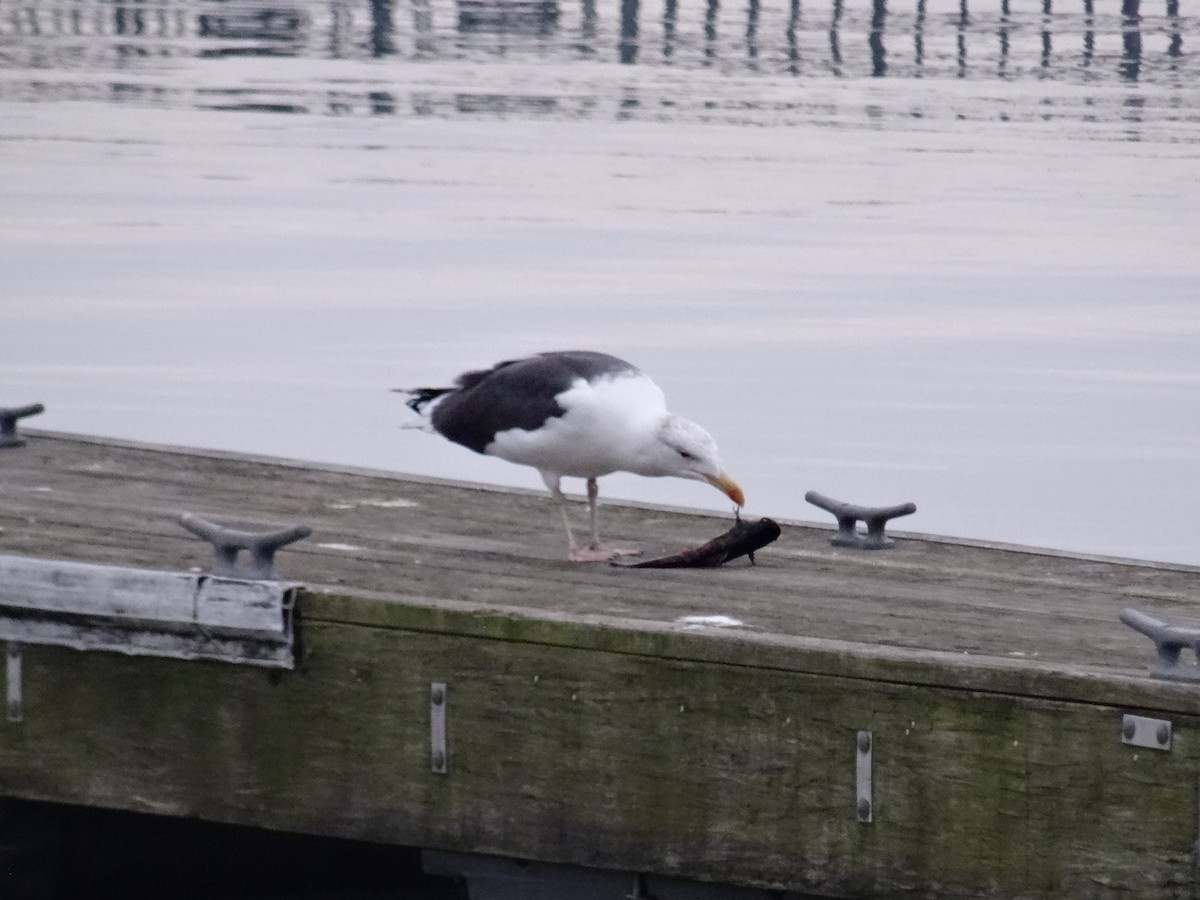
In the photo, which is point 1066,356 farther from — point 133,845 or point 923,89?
point 923,89

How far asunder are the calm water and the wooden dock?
853 cm

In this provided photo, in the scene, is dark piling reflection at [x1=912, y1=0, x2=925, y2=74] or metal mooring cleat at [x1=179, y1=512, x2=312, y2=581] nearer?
metal mooring cleat at [x1=179, y1=512, x2=312, y2=581]

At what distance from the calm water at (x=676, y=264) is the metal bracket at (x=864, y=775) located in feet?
31.7

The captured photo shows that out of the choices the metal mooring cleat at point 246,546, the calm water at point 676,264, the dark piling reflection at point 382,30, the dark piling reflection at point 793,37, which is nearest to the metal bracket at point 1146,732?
the metal mooring cleat at point 246,546

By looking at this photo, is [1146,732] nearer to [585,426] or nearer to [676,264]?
[585,426]

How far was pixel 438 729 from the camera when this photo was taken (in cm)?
661

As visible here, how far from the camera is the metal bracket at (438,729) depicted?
6586 mm

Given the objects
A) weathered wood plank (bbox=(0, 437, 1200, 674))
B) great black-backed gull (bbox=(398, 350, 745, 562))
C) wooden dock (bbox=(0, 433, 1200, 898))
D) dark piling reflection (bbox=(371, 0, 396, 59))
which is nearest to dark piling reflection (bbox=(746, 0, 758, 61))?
dark piling reflection (bbox=(371, 0, 396, 59))

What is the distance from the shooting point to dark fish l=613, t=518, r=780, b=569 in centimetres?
780

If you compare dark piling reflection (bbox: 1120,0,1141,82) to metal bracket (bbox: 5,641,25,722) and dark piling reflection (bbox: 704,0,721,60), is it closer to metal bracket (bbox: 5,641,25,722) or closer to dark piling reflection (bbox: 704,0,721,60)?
dark piling reflection (bbox: 704,0,721,60)

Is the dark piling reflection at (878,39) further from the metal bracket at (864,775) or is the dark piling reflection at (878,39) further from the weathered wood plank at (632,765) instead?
the metal bracket at (864,775)

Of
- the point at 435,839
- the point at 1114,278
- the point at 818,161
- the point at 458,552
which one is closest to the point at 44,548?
the point at 458,552

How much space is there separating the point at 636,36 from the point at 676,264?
52.8 metres

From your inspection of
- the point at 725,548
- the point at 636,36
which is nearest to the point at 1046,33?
the point at 636,36
